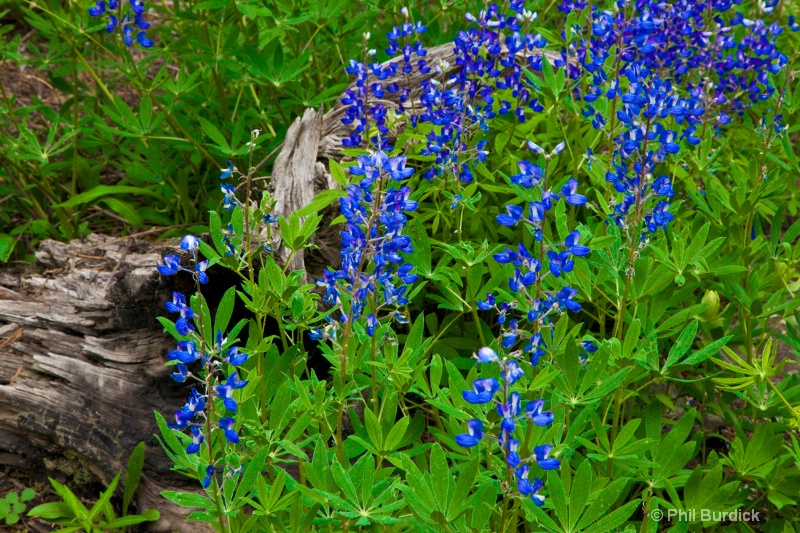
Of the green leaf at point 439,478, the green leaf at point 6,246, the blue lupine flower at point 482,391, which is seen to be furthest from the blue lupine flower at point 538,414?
the green leaf at point 6,246

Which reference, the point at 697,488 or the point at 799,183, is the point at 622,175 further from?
the point at 799,183

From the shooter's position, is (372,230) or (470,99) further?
(470,99)

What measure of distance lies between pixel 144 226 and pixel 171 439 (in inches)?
96.5

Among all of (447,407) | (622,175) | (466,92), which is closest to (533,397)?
(447,407)

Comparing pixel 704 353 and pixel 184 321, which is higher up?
pixel 704 353

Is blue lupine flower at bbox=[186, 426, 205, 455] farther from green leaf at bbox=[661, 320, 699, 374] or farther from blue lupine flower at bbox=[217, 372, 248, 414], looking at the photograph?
green leaf at bbox=[661, 320, 699, 374]

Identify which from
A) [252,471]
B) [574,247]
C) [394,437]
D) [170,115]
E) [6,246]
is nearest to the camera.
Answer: [574,247]

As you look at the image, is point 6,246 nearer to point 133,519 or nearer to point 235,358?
point 133,519

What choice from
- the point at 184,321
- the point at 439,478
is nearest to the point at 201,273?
the point at 184,321

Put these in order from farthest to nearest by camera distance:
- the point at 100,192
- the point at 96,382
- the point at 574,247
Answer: the point at 100,192 < the point at 96,382 < the point at 574,247

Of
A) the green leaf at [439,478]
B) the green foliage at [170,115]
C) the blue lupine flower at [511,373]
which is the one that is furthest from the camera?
the green foliage at [170,115]

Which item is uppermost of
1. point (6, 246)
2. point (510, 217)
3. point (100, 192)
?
point (100, 192)

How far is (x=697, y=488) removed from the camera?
2627mm

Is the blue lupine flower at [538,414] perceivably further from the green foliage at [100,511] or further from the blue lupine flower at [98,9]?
the blue lupine flower at [98,9]
